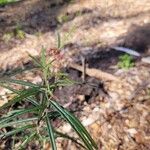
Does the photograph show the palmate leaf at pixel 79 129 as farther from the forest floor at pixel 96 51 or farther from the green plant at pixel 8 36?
the green plant at pixel 8 36

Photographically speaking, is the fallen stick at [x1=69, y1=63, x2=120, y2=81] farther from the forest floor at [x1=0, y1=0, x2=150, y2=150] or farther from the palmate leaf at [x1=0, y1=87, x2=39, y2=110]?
the palmate leaf at [x1=0, y1=87, x2=39, y2=110]

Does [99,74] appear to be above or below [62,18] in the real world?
above

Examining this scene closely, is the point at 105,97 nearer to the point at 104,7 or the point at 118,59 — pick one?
the point at 118,59

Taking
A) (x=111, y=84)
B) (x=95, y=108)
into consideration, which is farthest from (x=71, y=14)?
(x=95, y=108)

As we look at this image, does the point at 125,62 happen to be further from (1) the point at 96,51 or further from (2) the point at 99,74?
(1) the point at 96,51

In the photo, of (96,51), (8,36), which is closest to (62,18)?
(8,36)

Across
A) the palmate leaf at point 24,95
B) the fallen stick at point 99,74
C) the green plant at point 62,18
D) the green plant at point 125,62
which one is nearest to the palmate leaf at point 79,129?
the palmate leaf at point 24,95

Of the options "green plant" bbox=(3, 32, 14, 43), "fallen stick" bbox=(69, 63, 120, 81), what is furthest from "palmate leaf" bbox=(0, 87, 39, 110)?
"green plant" bbox=(3, 32, 14, 43)

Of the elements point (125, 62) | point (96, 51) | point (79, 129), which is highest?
point (79, 129)
